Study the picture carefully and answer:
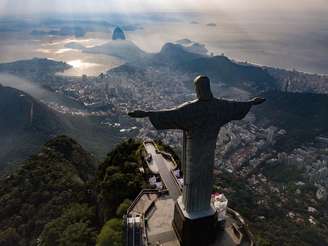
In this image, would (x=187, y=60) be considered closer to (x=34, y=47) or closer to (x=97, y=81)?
(x=97, y=81)

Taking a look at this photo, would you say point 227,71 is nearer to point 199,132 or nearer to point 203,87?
point 199,132

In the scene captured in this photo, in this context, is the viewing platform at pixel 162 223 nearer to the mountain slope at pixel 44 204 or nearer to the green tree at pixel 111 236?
the green tree at pixel 111 236

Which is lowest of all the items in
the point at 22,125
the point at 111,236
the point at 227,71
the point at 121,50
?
the point at 22,125

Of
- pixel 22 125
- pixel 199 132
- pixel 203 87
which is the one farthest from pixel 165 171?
pixel 22 125

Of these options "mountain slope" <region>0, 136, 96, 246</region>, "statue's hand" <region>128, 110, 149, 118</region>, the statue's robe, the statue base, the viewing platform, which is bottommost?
"mountain slope" <region>0, 136, 96, 246</region>

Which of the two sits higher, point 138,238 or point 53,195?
point 138,238

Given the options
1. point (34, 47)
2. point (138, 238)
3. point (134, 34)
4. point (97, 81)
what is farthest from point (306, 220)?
point (134, 34)

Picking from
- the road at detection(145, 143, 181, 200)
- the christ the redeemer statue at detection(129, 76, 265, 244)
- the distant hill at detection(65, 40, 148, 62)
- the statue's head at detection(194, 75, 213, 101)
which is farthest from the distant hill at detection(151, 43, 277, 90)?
the statue's head at detection(194, 75, 213, 101)

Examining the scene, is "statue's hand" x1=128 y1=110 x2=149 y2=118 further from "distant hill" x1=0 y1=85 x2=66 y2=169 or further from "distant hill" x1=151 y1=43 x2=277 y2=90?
"distant hill" x1=151 y1=43 x2=277 y2=90
